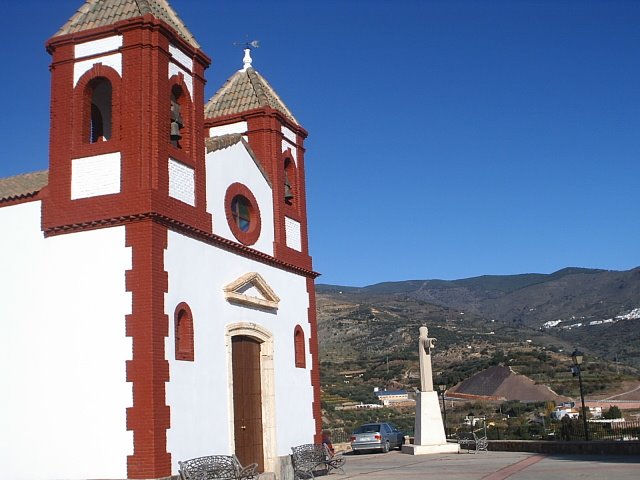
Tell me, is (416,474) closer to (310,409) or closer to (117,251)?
(310,409)

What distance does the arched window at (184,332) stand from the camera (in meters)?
13.8

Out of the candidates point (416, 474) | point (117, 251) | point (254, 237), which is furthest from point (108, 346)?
point (416, 474)

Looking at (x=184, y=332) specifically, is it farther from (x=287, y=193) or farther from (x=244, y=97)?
(x=244, y=97)

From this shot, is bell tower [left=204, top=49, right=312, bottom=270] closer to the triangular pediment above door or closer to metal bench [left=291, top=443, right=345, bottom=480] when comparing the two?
the triangular pediment above door

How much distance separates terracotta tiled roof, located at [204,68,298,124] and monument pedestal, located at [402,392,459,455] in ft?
37.2

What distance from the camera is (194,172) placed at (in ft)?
49.8

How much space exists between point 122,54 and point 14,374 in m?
6.18

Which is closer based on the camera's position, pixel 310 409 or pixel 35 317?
pixel 35 317

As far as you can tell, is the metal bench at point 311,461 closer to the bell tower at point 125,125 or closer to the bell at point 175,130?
the bell tower at point 125,125

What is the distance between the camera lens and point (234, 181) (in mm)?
16922

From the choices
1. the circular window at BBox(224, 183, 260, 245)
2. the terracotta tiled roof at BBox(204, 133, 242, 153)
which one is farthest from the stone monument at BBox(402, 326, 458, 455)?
the terracotta tiled roof at BBox(204, 133, 242, 153)

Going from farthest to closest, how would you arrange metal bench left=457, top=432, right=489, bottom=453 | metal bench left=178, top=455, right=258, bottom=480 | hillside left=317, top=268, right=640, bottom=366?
hillside left=317, top=268, right=640, bottom=366 → metal bench left=457, top=432, right=489, bottom=453 → metal bench left=178, top=455, right=258, bottom=480

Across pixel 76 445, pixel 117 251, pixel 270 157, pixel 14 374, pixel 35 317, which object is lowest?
pixel 76 445

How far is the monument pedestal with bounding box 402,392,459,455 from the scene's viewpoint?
26.5 meters
